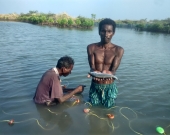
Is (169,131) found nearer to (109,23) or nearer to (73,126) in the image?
(73,126)

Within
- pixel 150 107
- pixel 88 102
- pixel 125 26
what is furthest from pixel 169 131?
pixel 125 26

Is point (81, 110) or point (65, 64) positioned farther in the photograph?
point (81, 110)

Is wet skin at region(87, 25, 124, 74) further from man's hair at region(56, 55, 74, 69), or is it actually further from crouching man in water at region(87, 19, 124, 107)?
man's hair at region(56, 55, 74, 69)

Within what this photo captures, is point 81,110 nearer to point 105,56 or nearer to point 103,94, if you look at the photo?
point 103,94

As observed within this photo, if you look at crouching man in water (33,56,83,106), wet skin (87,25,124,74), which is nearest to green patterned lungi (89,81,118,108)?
wet skin (87,25,124,74)

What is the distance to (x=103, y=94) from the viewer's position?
171 inches

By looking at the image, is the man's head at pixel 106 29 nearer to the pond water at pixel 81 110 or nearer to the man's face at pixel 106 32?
the man's face at pixel 106 32

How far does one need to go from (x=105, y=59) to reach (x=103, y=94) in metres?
0.80

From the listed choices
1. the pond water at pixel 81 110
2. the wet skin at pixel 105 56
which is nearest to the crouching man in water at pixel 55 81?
the pond water at pixel 81 110

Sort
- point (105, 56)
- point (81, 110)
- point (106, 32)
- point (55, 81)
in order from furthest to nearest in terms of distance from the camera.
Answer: point (81, 110) < point (105, 56) < point (106, 32) < point (55, 81)

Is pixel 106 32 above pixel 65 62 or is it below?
above

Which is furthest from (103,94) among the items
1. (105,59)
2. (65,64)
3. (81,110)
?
(65,64)

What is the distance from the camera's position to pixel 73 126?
3863mm

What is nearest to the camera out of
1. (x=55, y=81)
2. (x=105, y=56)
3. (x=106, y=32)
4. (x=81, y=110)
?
(x=55, y=81)
